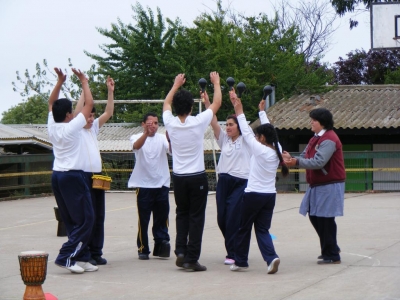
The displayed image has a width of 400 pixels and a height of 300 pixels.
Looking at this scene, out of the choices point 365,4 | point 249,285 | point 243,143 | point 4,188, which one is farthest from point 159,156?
point 365,4

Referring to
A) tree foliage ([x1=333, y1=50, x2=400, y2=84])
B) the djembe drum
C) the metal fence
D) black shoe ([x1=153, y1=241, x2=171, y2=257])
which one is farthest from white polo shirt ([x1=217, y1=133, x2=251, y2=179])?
tree foliage ([x1=333, y1=50, x2=400, y2=84])

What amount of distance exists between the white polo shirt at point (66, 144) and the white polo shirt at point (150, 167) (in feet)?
3.76

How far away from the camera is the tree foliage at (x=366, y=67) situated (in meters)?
40.8

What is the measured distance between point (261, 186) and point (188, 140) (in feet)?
3.14

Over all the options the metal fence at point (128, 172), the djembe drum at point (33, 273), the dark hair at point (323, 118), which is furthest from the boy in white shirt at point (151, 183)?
the metal fence at point (128, 172)

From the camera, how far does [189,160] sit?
339 inches

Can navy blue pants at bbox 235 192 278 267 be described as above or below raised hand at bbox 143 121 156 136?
below

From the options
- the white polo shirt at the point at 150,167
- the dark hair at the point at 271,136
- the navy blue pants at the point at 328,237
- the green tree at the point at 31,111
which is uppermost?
the green tree at the point at 31,111

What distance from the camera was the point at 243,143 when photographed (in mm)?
9086

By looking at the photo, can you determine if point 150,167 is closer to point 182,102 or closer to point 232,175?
point 232,175

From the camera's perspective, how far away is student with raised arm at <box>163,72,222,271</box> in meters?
8.59

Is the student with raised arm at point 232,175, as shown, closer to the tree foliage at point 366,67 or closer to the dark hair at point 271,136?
the dark hair at point 271,136

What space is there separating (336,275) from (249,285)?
107 cm

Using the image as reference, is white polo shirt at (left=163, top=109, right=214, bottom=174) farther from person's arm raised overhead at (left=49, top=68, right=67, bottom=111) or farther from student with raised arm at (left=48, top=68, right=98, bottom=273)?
person's arm raised overhead at (left=49, top=68, right=67, bottom=111)
